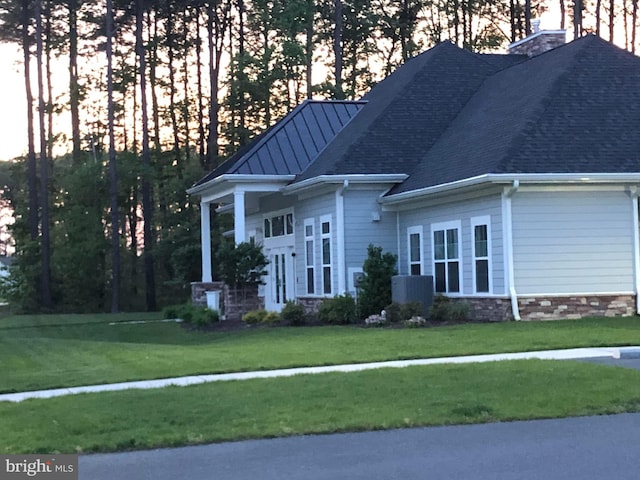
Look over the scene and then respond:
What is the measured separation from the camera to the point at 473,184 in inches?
790

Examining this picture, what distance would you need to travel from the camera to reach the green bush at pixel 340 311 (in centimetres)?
2248

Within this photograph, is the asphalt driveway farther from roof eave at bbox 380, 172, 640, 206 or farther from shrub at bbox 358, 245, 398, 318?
shrub at bbox 358, 245, 398, 318

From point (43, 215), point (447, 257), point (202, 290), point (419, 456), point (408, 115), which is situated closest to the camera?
point (419, 456)

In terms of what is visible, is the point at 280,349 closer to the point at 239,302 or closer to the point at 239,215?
the point at 239,215

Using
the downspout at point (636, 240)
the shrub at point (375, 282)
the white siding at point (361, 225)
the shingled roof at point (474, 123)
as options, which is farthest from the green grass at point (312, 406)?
the white siding at point (361, 225)

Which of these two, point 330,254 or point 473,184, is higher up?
point 473,184

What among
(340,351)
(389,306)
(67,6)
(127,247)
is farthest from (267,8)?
(340,351)

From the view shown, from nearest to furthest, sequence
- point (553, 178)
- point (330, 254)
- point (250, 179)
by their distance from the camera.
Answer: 1. point (553, 178)
2. point (330, 254)
3. point (250, 179)

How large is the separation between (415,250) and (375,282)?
65.7 inches

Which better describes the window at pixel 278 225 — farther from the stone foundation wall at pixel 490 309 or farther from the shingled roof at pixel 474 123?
the stone foundation wall at pixel 490 309

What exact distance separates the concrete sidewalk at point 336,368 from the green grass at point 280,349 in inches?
14.8

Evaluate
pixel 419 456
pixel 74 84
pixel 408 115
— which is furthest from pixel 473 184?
pixel 74 84

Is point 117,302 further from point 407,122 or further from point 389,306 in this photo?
point 389,306

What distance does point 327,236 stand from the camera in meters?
25.3
